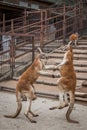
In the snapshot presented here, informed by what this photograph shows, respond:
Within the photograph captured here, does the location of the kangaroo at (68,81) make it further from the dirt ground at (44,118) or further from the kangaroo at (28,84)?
the kangaroo at (28,84)

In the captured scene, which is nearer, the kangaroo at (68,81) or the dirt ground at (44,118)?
the dirt ground at (44,118)

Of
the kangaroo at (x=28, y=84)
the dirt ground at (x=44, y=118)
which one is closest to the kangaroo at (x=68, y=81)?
the dirt ground at (x=44, y=118)

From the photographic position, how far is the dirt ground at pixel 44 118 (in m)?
6.09

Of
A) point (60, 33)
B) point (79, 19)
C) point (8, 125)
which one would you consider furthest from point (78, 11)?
point (8, 125)

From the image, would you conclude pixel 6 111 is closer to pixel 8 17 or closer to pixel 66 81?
pixel 66 81

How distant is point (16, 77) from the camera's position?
1043cm

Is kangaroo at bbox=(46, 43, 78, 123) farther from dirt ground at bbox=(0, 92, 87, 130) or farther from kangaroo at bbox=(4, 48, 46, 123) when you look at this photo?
kangaroo at bbox=(4, 48, 46, 123)

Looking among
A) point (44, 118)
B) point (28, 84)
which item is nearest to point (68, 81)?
point (28, 84)

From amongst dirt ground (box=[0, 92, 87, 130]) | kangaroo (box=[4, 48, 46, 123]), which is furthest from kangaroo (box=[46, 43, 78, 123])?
kangaroo (box=[4, 48, 46, 123])

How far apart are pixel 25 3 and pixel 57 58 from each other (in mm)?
6964

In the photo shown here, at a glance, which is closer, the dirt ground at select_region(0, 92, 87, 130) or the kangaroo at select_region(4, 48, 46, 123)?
the dirt ground at select_region(0, 92, 87, 130)

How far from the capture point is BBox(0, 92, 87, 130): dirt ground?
6.09 m

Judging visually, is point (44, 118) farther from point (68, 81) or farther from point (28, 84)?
point (68, 81)

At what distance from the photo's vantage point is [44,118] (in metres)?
6.62
